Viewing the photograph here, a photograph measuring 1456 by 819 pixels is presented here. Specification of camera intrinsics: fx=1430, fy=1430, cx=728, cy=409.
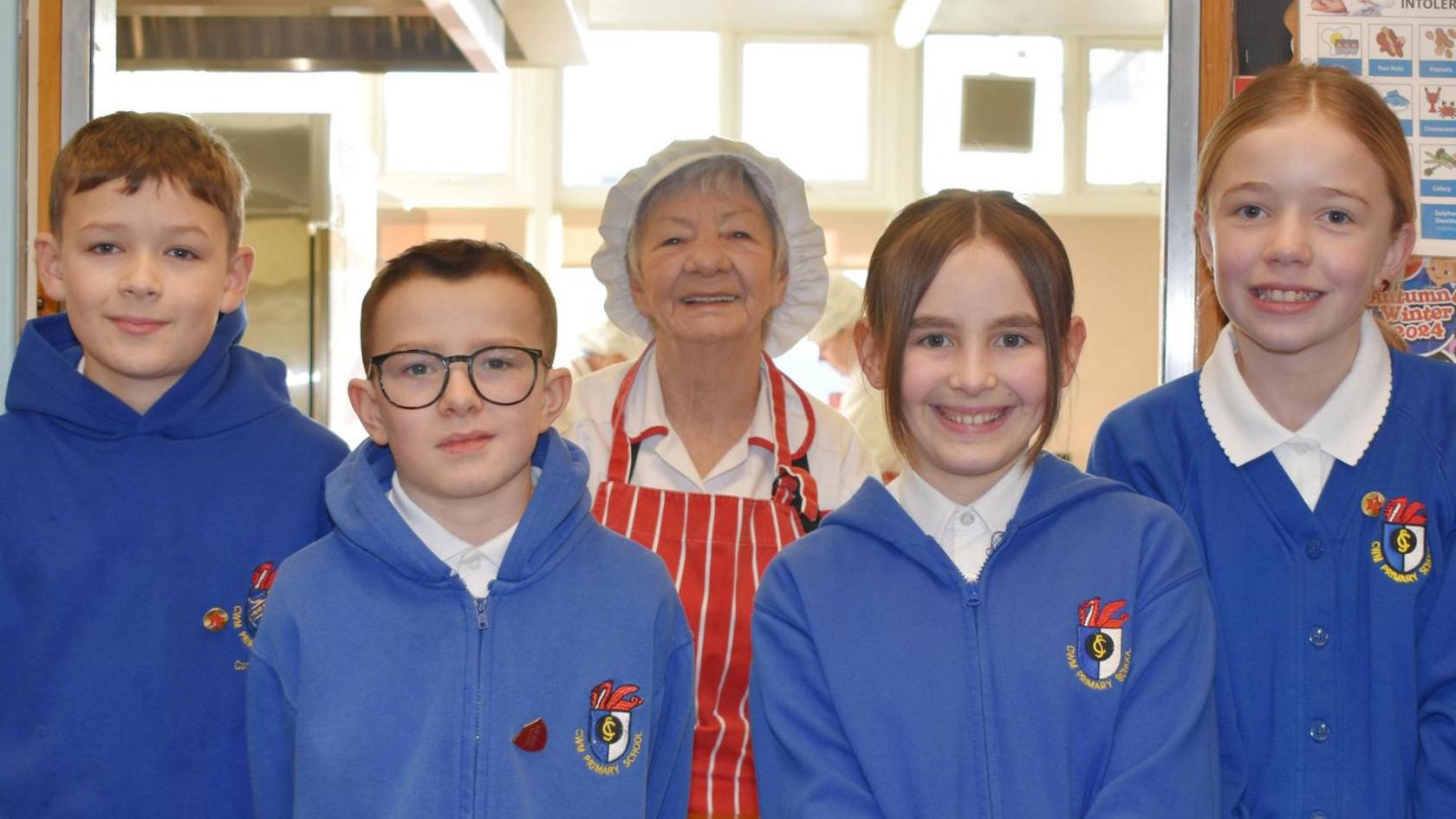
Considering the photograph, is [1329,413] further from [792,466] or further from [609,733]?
[609,733]

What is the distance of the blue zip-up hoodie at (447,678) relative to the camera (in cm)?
139

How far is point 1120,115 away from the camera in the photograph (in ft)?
19.8

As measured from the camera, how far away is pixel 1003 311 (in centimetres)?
147

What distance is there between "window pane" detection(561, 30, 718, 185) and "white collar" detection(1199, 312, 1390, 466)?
4.74 meters

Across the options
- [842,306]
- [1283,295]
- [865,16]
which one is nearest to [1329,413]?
[1283,295]

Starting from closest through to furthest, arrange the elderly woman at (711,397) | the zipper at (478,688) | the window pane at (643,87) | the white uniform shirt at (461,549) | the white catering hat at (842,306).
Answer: the zipper at (478,688)
the white uniform shirt at (461,549)
the elderly woman at (711,397)
the white catering hat at (842,306)
the window pane at (643,87)

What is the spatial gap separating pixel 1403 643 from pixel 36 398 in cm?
147

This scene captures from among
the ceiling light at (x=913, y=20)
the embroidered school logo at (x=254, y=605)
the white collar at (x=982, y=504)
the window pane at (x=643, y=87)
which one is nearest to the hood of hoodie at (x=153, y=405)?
the embroidered school logo at (x=254, y=605)

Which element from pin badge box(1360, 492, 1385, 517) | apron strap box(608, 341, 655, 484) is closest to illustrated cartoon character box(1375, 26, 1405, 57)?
pin badge box(1360, 492, 1385, 517)

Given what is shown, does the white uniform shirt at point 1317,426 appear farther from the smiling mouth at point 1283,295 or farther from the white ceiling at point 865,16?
the white ceiling at point 865,16

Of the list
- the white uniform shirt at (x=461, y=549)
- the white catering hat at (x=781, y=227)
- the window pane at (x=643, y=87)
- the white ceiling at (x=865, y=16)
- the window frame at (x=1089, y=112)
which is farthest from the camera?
the window pane at (x=643, y=87)

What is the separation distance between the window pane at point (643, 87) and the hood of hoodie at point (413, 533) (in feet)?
15.5

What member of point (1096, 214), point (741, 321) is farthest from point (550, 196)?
point (741, 321)

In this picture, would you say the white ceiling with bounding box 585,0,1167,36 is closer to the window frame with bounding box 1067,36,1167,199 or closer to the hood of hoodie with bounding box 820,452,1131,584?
the window frame with bounding box 1067,36,1167,199
